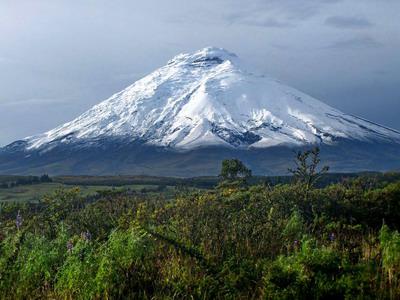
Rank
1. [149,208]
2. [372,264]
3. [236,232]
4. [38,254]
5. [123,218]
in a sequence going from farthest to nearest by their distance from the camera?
[149,208]
[123,218]
[236,232]
[38,254]
[372,264]

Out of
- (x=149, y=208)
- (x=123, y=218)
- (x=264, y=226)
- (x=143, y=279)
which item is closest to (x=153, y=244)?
(x=143, y=279)

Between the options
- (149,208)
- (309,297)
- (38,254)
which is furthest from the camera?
(149,208)

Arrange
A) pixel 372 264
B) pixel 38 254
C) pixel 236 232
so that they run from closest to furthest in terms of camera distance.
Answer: pixel 372 264 → pixel 38 254 → pixel 236 232

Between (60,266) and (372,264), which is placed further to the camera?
(60,266)

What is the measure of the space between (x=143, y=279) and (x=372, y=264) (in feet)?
8.60

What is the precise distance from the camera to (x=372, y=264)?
23.7 feet

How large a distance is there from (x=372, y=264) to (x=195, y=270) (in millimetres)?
2031

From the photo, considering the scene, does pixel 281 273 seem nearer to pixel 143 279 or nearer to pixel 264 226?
pixel 143 279

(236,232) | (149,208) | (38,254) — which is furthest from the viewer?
(149,208)

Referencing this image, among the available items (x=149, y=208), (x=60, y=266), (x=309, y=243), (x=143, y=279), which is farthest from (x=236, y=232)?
(x=149, y=208)

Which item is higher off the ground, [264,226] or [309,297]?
[264,226]

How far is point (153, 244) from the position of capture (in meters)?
8.24

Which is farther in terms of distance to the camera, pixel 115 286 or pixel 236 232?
pixel 236 232

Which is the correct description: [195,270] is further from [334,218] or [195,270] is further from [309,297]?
[334,218]
